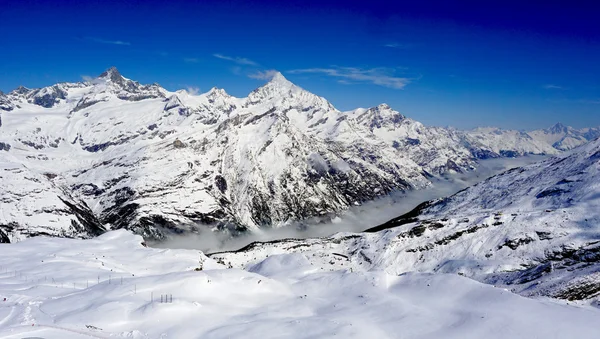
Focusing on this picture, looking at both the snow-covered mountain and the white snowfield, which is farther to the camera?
the snow-covered mountain

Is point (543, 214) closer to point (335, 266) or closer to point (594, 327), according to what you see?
point (335, 266)

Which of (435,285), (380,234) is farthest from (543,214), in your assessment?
(435,285)

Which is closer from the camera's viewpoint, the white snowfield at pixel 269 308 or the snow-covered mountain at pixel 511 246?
the white snowfield at pixel 269 308

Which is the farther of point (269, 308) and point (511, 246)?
point (511, 246)

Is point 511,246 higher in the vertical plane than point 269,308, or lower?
lower
